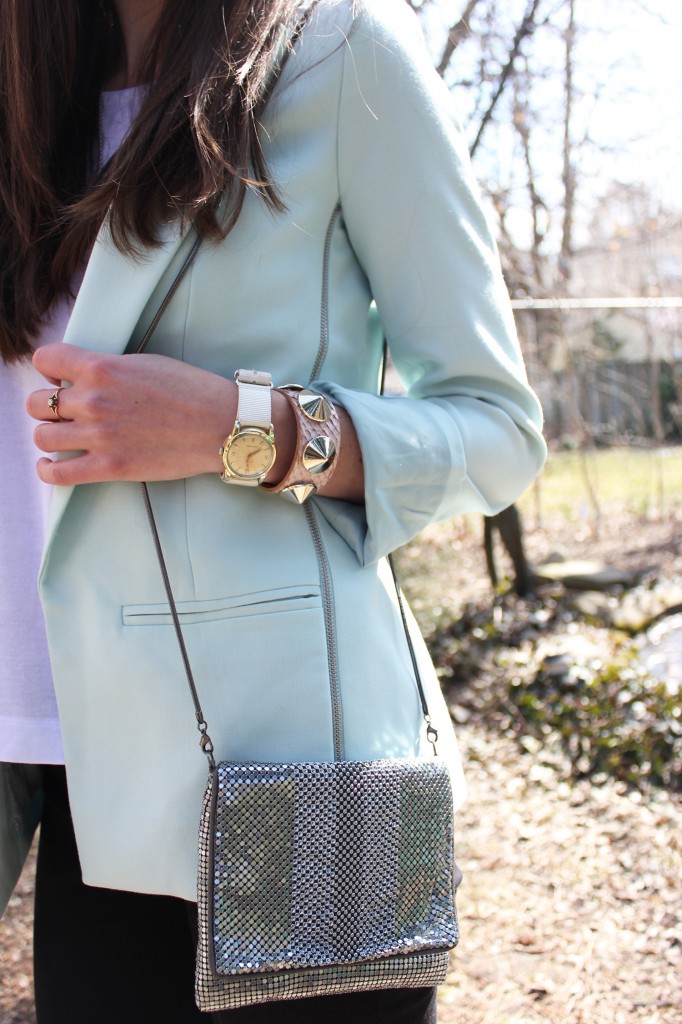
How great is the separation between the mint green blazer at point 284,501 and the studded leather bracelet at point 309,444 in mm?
35

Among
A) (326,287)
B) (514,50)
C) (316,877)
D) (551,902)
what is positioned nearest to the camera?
(316,877)

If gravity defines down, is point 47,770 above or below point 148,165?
below

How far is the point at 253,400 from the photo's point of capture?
3.00 ft

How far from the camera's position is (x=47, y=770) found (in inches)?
48.4

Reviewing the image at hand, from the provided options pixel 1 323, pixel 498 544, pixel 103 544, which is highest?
pixel 1 323

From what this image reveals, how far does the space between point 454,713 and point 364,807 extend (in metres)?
3.63

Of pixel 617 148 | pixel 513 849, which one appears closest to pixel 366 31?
pixel 513 849

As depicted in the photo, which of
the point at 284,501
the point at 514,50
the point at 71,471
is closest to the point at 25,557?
the point at 71,471

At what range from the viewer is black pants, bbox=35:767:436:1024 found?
1.20m

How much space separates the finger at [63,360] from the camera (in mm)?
903

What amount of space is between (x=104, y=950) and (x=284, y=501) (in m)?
0.68

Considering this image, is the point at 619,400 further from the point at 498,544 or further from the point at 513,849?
the point at 513,849

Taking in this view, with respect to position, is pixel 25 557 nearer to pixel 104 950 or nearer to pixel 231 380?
pixel 231 380

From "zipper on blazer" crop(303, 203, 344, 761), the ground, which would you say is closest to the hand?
"zipper on blazer" crop(303, 203, 344, 761)
